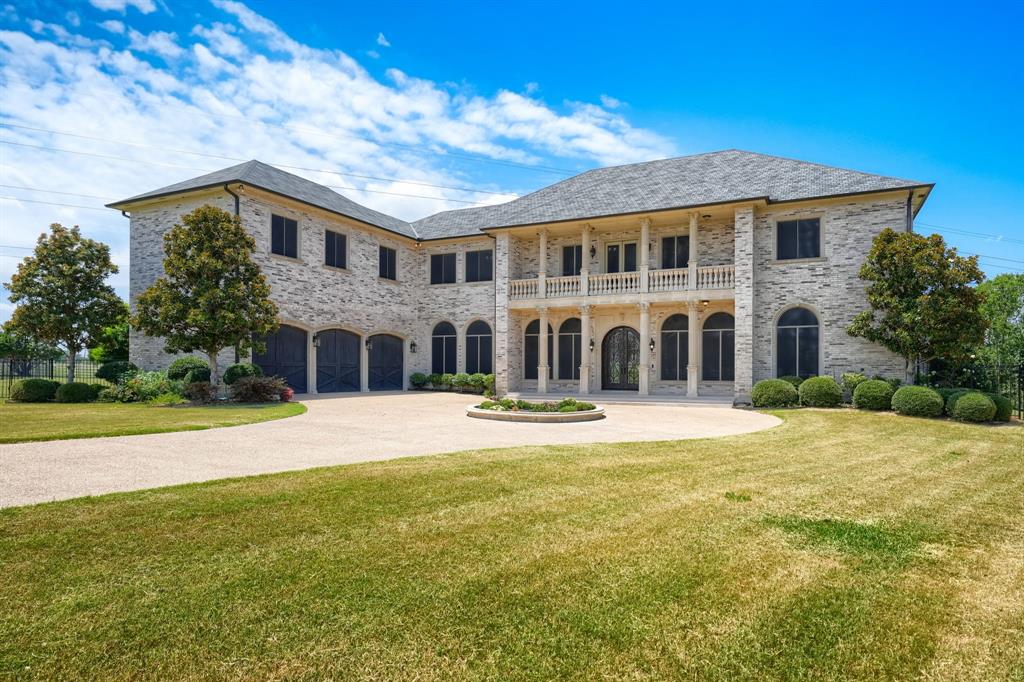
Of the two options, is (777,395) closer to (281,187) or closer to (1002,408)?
(1002,408)

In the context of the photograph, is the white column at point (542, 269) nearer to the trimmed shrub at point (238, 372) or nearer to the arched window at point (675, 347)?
the arched window at point (675, 347)

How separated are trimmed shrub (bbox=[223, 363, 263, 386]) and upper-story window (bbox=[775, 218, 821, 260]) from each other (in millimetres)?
18992

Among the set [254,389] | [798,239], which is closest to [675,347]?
[798,239]

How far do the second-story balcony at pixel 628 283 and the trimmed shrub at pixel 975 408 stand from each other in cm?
806

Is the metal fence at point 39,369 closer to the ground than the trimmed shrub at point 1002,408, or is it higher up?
higher up

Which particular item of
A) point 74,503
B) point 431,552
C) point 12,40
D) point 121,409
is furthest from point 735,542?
point 12,40

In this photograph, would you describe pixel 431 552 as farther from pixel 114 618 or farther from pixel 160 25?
pixel 160 25

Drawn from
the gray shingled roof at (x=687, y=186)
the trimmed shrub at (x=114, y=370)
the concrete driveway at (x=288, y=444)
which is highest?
the gray shingled roof at (x=687, y=186)

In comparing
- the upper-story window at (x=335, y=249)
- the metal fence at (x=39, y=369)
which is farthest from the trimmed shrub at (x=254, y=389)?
the metal fence at (x=39, y=369)

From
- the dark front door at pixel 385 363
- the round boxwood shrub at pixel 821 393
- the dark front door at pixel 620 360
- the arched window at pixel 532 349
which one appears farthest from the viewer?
the dark front door at pixel 385 363

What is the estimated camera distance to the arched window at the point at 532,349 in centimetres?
2542

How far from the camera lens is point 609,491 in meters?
6.24

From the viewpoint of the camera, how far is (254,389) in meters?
17.9

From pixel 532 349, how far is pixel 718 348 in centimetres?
799
